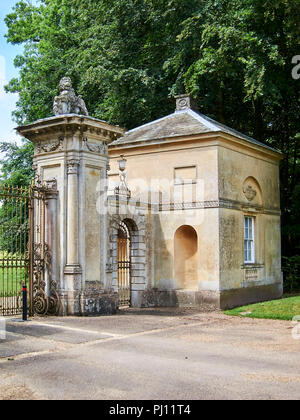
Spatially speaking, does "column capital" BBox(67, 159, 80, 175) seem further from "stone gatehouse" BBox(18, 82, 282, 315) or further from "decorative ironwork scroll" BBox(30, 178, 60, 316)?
"decorative ironwork scroll" BBox(30, 178, 60, 316)

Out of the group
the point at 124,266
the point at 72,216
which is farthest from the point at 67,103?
the point at 124,266

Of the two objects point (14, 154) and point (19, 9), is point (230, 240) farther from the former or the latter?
point (19, 9)

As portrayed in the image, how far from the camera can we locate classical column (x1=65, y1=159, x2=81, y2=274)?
14180mm

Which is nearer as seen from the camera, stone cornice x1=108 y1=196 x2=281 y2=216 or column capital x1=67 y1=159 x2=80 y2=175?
column capital x1=67 y1=159 x2=80 y2=175

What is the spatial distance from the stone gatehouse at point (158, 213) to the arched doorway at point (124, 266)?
0.04 metres

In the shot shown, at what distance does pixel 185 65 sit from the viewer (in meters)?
23.5

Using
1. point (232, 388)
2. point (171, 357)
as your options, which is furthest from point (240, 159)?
point (232, 388)

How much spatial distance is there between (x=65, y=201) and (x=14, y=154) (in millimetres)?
16235

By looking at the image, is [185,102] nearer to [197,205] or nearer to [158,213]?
[158,213]

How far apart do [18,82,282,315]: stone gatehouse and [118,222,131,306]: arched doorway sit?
36 millimetres

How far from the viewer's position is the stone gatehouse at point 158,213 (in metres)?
14.4

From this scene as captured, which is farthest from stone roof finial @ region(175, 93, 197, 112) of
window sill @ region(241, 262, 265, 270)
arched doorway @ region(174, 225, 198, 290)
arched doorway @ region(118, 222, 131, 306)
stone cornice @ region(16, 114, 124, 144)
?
window sill @ region(241, 262, 265, 270)

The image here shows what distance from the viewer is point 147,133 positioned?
64.3 ft

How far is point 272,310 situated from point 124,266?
5.09 m
